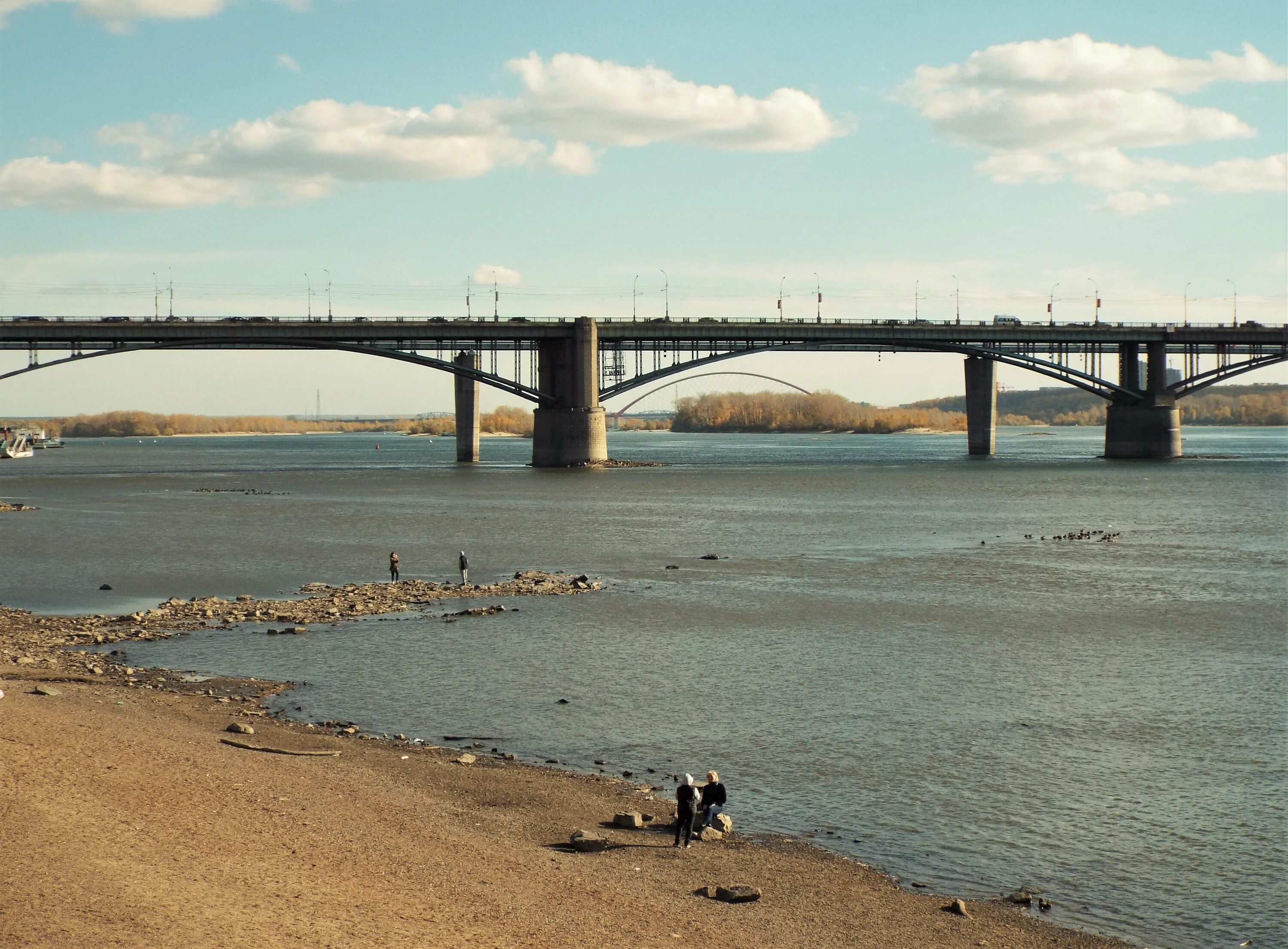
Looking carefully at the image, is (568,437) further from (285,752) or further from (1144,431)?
(285,752)

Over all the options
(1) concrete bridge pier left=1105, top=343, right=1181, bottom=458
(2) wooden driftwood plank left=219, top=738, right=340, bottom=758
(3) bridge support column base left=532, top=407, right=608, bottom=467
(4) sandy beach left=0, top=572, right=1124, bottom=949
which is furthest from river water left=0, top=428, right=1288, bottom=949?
(1) concrete bridge pier left=1105, top=343, right=1181, bottom=458

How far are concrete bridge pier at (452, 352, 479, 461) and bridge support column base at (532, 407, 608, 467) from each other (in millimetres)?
8180

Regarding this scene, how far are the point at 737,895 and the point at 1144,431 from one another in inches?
5675

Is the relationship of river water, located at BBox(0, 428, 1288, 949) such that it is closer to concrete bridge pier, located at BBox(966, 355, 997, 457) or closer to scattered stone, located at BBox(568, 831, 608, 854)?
scattered stone, located at BBox(568, 831, 608, 854)

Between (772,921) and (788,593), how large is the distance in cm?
2965

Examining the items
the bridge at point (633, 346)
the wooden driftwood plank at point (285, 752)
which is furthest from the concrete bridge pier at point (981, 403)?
the wooden driftwood plank at point (285, 752)

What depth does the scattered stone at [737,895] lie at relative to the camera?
16.1 meters

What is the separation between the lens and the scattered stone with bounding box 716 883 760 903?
1614cm

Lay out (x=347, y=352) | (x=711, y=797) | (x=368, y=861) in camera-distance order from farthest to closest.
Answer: (x=347, y=352), (x=711, y=797), (x=368, y=861)

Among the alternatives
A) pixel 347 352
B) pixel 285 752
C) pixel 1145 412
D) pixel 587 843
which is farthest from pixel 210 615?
pixel 1145 412

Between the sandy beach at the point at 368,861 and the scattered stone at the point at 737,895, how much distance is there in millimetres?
117

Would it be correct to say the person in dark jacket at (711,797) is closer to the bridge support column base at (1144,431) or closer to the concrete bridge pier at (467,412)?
the concrete bridge pier at (467,412)

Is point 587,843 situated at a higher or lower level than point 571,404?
lower

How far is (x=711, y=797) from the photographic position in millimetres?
18188
